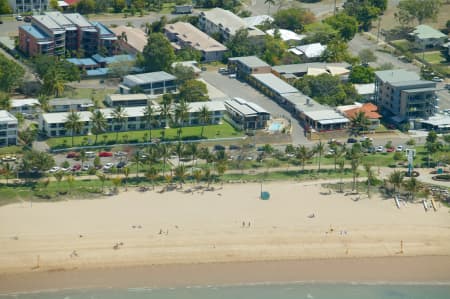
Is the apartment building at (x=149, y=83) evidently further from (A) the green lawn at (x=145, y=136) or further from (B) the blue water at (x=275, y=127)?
(B) the blue water at (x=275, y=127)

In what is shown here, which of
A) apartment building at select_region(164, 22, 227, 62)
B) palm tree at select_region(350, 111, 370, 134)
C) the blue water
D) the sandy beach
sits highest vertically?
apartment building at select_region(164, 22, 227, 62)

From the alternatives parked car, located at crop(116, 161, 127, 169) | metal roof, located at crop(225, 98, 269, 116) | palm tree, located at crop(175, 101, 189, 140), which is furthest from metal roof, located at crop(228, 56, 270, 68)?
parked car, located at crop(116, 161, 127, 169)

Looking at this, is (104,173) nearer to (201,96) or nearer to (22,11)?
(201,96)

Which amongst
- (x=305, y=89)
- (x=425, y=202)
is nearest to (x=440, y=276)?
(x=425, y=202)

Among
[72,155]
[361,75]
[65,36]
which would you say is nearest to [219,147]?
[72,155]

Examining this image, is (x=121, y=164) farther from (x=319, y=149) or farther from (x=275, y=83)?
(x=275, y=83)

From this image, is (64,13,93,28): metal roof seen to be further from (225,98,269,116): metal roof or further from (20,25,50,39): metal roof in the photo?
(225,98,269,116): metal roof
